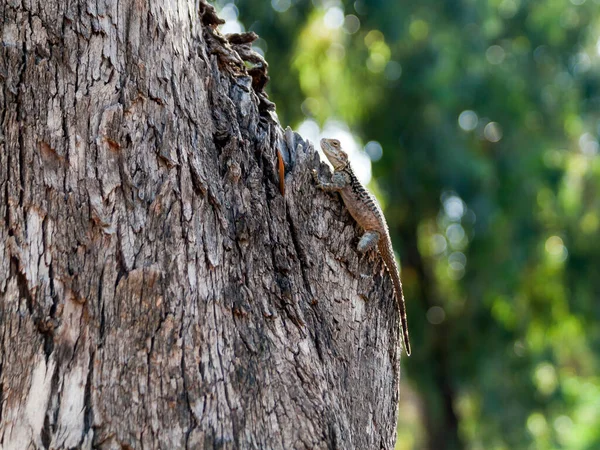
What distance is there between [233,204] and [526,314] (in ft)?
25.9

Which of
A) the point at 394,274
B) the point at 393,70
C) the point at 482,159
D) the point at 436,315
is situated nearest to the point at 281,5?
the point at 393,70

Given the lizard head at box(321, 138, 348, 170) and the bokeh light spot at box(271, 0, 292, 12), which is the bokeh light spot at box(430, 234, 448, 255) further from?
the lizard head at box(321, 138, 348, 170)

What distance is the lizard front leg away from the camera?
255 centimetres

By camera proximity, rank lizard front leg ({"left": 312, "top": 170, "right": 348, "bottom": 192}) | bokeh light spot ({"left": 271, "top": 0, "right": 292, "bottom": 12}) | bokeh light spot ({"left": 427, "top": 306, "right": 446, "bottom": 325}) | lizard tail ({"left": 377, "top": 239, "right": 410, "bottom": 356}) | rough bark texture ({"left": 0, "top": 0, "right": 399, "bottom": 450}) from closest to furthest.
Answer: rough bark texture ({"left": 0, "top": 0, "right": 399, "bottom": 450}) < lizard front leg ({"left": 312, "top": 170, "right": 348, "bottom": 192}) < lizard tail ({"left": 377, "top": 239, "right": 410, "bottom": 356}) < bokeh light spot ({"left": 271, "top": 0, "right": 292, "bottom": 12}) < bokeh light spot ({"left": 427, "top": 306, "right": 446, "bottom": 325})

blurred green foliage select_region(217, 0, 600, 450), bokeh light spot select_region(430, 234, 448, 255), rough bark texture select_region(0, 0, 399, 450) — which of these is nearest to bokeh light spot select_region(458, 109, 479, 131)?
blurred green foliage select_region(217, 0, 600, 450)

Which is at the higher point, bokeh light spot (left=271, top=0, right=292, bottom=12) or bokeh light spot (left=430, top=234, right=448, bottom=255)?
bokeh light spot (left=271, top=0, right=292, bottom=12)

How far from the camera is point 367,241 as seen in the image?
2646 millimetres

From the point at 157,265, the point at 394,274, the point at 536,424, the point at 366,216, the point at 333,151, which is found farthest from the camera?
the point at 536,424

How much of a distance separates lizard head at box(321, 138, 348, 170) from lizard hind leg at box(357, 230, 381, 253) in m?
0.88

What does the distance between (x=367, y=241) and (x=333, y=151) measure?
1.15 meters

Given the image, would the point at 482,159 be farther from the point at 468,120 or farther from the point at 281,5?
the point at 281,5

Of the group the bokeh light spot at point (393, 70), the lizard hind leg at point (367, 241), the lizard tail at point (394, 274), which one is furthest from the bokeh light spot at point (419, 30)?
the lizard hind leg at point (367, 241)

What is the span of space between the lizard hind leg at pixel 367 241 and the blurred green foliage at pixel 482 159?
5.36m

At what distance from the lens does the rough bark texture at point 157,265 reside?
2025 mm
